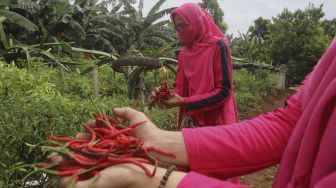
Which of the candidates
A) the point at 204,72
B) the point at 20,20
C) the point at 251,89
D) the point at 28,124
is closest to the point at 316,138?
the point at 28,124

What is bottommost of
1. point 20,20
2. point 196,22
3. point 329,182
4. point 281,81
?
point 281,81

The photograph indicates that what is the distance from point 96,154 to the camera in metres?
1.17

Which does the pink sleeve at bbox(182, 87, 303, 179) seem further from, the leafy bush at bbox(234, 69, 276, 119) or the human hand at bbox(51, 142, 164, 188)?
the leafy bush at bbox(234, 69, 276, 119)

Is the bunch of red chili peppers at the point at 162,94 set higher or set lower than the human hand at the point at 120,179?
lower

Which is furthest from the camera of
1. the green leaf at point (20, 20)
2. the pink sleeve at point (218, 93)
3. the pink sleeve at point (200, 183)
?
the green leaf at point (20, 20)

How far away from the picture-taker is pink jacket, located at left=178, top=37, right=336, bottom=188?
43.9 inches

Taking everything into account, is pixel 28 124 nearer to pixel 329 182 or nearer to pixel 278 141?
pixel 278 141

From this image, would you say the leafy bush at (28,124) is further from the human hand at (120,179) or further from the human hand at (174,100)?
the human hand at (174,100)

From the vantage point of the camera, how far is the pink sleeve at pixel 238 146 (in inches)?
58.0

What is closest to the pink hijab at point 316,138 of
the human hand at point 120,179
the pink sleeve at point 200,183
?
the pink sleeve at point 200,183

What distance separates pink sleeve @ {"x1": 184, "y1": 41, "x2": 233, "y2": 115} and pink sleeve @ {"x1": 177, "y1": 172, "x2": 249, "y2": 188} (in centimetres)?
202

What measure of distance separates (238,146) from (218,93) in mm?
1613

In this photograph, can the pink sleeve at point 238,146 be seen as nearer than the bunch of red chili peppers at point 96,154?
No

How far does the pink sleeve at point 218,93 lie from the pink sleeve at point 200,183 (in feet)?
6.63
